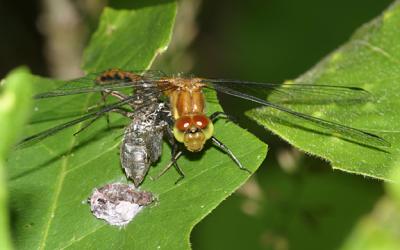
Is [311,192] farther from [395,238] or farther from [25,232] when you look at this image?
[395,238]

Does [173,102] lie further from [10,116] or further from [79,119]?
[10,116]

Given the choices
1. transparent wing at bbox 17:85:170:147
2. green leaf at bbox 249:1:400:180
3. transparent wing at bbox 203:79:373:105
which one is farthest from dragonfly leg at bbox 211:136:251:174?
transparent wing at bbox 17:85:170:147

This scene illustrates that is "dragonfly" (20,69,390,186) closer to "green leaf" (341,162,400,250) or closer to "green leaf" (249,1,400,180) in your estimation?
"green leaf" (249,1,400,180)

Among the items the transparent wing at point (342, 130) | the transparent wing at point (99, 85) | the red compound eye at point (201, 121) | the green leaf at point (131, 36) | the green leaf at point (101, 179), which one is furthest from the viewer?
the green leaf at point (131, 36)

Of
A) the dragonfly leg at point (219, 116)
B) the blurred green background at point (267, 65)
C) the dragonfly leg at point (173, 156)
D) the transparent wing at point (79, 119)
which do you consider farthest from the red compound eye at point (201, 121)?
the blurred green background at point (267, 65)

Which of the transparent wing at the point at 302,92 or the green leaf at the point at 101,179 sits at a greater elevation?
the transparent wing at the point at 302,92

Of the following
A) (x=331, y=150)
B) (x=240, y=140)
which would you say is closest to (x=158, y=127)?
(x=240, y=140)

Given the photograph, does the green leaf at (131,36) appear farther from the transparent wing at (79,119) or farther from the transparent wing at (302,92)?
the transparent wing at (302,92)

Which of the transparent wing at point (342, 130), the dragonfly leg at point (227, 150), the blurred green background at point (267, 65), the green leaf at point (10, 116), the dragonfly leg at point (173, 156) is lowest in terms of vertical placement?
the blurred green background at point (267, 65)
